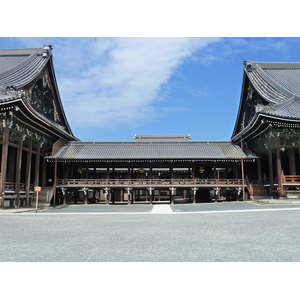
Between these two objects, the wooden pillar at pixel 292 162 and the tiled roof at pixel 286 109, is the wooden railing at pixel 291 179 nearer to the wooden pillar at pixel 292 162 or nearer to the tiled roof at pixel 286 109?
the wooden pillar at pixel 292 162

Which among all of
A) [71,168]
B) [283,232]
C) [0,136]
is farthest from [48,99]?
[283,232]

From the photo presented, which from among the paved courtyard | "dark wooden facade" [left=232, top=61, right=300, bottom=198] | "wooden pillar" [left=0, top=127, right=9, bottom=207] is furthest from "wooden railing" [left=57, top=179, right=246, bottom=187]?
the paved courtyard

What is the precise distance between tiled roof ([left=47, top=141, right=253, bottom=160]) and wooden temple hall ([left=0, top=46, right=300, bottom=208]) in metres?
0.11

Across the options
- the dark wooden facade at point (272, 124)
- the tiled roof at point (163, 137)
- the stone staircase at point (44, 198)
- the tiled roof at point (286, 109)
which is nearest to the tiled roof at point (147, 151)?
the dark wooden facade at point (272, 124)

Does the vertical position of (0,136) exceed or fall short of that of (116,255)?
it exceeds it

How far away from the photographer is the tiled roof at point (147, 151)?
29.8 meters

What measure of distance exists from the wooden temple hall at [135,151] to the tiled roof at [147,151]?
11 centimetres

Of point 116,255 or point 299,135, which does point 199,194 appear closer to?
point 299,135

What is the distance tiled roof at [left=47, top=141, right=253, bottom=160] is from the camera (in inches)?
1172

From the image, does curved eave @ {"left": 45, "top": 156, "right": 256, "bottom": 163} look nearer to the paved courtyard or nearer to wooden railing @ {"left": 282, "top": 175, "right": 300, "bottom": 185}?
wooden railing @ {"left": 282, "top": 175, "right": 300, "bottom": 185}

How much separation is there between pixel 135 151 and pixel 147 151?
132cm

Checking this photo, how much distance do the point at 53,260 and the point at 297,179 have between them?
23.1 m

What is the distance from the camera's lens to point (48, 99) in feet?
105

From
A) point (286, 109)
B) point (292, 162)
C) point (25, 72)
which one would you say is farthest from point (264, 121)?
point (25, 72)
